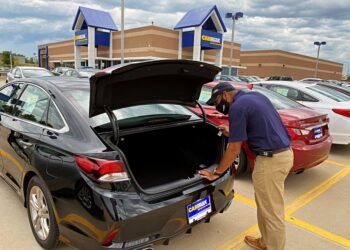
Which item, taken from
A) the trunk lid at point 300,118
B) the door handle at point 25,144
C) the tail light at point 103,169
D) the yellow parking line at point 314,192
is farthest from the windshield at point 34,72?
the tail light at point 103,169

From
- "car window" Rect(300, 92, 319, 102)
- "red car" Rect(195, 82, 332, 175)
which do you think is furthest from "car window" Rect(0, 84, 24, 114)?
"car window" Rect(300, 92, 319, 102)

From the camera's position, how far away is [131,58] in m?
36.8

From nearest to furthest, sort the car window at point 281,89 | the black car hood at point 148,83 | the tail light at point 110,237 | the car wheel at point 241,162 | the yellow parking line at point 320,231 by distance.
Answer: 1. the tail light at point 110,237
2. the black car hood at point 148,83
3. the yellow parking line at point 320,231
4. the car wheel at point 241,162
5. the car window at point 281,89

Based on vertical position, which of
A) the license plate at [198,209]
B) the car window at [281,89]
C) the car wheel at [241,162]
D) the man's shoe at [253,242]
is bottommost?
the man's shoe at [253,242]

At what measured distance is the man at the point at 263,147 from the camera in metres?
2.35

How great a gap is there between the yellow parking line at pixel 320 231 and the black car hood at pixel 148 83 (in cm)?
188

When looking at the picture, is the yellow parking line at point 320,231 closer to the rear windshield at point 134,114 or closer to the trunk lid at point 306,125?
the trunk lid at point 306,125

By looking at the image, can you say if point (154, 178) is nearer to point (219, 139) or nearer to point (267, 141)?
point (219, 139)

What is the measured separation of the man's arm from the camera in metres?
2.39

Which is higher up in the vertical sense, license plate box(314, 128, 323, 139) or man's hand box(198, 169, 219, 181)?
license plate box(314, 128, 323, 139)

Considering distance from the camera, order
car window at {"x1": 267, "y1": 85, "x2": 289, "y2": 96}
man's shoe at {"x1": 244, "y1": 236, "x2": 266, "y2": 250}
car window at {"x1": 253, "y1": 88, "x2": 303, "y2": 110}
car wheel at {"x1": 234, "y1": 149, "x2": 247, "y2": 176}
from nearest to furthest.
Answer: man's shoe at {"x1": 244, "y1": 236, "x2": 266, "y2": 250}, car wheel at {"x1": 234, "y1": 149, "x2": 247, "y2": 176}, car window at {"x1": 253, "y1": 88, "x2": 303, "y2": 110}, car window at {"x1": 267, "y1": 85, "x2": 289, "y2": 96}

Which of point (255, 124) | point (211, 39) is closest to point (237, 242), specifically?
point (255, 124)

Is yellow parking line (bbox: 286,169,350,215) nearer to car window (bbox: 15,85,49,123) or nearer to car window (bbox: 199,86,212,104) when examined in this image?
car window (bbox: 199,86,212,104)

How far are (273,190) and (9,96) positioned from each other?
3.40 metres
